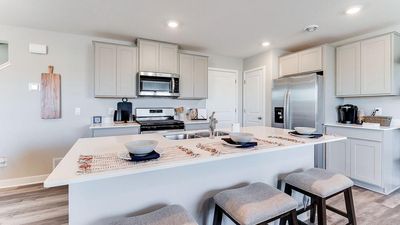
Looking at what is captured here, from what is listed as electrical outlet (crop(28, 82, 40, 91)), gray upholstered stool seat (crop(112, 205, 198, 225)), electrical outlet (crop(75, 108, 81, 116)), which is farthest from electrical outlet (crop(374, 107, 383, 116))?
electrical outlet (crop(28, 82, 40, 91))

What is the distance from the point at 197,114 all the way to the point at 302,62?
2213 millimetres

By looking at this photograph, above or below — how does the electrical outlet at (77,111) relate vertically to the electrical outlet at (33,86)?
below

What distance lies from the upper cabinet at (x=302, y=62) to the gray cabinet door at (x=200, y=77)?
61.1 inches

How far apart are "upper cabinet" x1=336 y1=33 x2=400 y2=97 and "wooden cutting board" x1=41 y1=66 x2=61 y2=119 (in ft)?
15.0

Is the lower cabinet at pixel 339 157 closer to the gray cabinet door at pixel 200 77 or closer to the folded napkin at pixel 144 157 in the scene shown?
the gray cabinet door at pixel 200 77

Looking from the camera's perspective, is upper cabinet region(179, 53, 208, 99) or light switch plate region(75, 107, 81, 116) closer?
light switch plate region(75, 107, 81, 116)

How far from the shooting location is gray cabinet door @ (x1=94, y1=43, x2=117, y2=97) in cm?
321

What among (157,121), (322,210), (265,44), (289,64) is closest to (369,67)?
(289,64)

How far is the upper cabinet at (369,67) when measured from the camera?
9.24ft

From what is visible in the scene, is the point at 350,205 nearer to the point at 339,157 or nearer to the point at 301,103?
the point at 339,157

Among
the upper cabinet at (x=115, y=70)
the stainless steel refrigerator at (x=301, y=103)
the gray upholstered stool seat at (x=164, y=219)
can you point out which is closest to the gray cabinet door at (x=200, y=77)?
the upper cabinet at (x=115, y=70)

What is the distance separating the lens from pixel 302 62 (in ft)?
12.2

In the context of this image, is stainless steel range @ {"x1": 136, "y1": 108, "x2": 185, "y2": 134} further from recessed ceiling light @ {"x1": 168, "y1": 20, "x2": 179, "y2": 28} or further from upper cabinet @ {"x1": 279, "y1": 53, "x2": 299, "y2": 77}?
upper cabinet @ {"x1": 279, "y1": 53, "x2": 299, "y2": 77}

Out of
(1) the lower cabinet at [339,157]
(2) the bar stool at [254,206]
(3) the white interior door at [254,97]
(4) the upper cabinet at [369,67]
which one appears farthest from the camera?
(3) the white interior door at [254,97]
